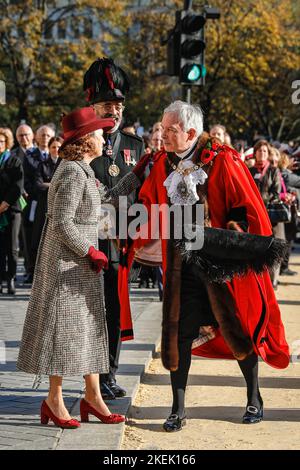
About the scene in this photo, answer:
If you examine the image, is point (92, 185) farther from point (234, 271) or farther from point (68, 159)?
point (234, 271)

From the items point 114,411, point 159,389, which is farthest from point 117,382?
point 114,411

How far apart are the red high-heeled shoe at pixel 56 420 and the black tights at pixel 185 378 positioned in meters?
0.69

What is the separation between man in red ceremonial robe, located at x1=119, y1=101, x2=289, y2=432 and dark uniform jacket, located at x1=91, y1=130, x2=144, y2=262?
1.74 ft

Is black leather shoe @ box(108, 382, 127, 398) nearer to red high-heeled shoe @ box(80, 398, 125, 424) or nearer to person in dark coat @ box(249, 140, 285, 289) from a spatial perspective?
red high-heeled shoe @ box(80, 398, 125, 424)

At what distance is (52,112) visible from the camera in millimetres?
37719

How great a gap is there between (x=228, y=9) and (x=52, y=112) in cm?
746

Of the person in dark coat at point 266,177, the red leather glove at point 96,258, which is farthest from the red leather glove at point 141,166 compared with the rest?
the person in dark coat at point 266,177

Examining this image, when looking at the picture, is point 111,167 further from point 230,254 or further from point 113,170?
point 230,254

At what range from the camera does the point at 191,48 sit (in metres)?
12.9

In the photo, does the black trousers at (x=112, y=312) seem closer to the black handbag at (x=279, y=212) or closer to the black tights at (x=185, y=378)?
the black tights at (x=185, y=378)

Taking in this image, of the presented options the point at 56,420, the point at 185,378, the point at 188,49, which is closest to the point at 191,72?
the point at 188,49

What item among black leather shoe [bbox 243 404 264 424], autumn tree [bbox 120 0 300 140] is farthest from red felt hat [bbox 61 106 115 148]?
autumn tree [bbox 120 0 300 140]

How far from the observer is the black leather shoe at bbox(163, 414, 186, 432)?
6.22m

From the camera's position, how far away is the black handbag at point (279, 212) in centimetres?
1317
